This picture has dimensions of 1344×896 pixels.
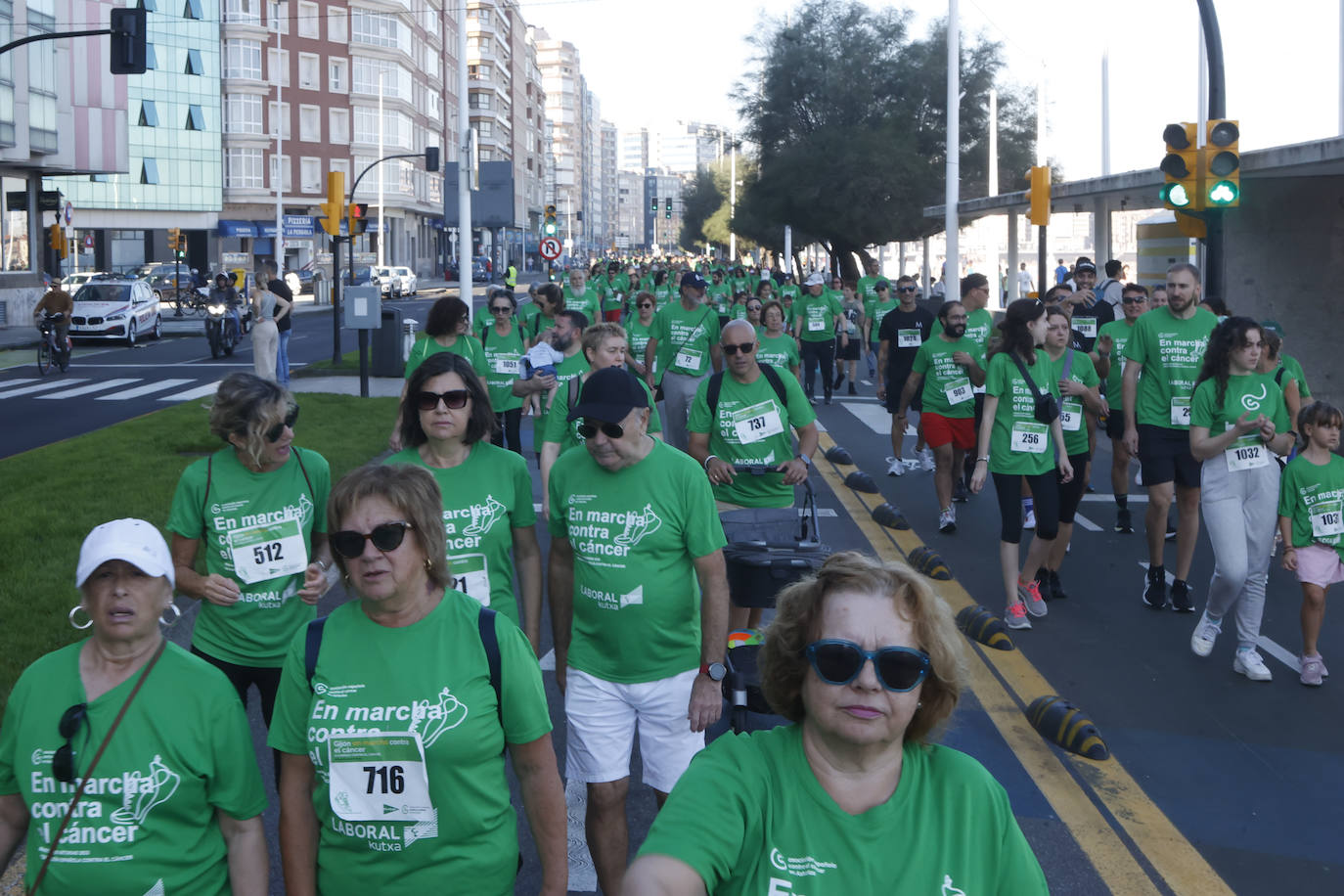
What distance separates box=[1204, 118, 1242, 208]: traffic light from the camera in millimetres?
12805

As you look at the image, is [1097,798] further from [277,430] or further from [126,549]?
[126,549]

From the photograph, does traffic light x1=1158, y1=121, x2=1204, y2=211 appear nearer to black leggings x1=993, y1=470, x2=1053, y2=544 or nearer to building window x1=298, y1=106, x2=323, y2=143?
black leggings x1=993, y1=470, x2=1053, y2=544

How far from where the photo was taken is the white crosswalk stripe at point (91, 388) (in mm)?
23031

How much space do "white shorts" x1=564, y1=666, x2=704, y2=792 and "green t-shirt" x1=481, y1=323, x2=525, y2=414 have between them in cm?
656

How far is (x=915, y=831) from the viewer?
2201mm

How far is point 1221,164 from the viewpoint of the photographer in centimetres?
1281

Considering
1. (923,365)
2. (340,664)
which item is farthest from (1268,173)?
(340,664)

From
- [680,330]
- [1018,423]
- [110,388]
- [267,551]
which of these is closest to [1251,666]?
[1018,423]

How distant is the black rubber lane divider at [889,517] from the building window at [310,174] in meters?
79.0

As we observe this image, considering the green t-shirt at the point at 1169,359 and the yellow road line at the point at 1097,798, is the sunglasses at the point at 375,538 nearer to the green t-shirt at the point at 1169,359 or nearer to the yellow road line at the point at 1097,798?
the yellow road line at the point at 1097,798

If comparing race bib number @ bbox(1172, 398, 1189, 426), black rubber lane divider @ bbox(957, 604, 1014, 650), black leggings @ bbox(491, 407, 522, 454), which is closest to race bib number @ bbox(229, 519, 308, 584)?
black rubber lane divider @ bbox(957, 604, 1014, 650)

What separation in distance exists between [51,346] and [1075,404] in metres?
23.5

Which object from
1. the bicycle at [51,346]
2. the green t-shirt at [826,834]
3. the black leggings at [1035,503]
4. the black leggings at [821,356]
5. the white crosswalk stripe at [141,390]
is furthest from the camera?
the bicycle at [51,346]

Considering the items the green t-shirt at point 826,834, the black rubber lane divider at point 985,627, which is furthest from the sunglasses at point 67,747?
the black rubber lane divider at point 985,627
